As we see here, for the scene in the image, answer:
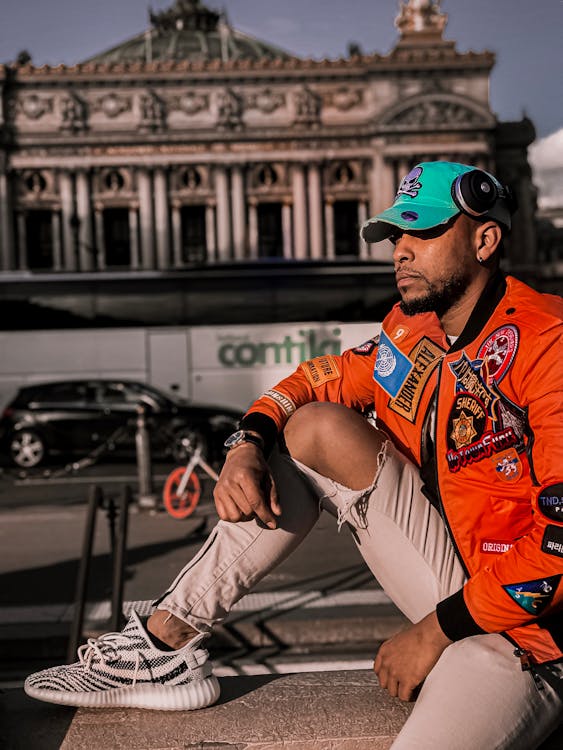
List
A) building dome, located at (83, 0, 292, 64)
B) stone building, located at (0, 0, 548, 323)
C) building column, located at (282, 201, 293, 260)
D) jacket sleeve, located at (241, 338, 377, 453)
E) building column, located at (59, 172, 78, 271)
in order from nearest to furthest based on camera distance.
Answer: jacket sleeve, located at (241, 338, 377, 453), stone building, located at (0, 0, 548, 323), building column, located at (59, 172, 78, 271), building column, located at (282, 201, 293, 260), building dome, located at (83, 0, 292, 64)

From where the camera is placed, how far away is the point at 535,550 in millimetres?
1752

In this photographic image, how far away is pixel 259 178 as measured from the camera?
1618 inches

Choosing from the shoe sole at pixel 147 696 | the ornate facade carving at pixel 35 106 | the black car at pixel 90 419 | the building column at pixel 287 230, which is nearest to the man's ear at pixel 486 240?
the shoe sole at pixel 147 696

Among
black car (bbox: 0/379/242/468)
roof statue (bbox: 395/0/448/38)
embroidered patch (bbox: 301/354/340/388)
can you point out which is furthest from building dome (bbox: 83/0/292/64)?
embroidered patch (bbox: 301/354/340/388)

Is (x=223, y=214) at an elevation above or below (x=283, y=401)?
above

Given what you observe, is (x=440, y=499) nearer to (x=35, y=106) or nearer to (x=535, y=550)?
(x=535, y=550)

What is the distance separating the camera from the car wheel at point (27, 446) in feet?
48.1

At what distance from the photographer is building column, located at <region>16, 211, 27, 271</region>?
40.6 m

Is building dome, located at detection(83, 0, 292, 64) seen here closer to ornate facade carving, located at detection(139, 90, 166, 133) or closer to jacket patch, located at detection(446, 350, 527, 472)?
ornate facade carving, located at detection(139, 90, 166, 133)

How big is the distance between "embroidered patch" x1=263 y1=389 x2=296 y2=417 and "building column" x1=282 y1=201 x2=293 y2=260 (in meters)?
39.2

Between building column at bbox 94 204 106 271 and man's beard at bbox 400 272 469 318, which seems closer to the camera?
man's beard at bbox 400 272 469 318

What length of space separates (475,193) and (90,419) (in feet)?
44.0

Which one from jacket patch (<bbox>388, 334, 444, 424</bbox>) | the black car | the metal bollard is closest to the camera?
jacket patch (<bbox>388, 334, 444, 424</bbox>)

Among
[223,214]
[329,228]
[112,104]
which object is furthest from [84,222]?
[329,228]
